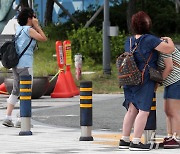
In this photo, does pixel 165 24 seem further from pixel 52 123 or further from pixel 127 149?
pixel 127 149

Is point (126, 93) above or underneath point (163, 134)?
above

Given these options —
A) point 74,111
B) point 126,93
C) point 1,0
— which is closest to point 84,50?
point 1,0

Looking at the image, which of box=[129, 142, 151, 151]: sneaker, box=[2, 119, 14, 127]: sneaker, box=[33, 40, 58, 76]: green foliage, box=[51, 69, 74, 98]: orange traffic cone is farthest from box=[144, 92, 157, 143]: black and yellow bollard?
box=[33, 40, 58, 76]: green foliage

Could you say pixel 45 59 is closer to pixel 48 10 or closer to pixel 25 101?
pixel 48 10

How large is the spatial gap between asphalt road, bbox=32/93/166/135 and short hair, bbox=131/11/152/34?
9.85ft

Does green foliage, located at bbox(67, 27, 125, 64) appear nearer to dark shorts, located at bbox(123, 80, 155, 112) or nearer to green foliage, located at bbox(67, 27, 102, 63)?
green foliage, located at bbox(67, 27, 102, 63)

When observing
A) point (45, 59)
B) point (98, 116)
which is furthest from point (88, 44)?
point (98, 116)

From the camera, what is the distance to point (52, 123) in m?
15.1

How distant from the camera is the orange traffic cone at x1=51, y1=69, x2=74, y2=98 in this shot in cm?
2156

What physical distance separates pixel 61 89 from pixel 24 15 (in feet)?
26.5

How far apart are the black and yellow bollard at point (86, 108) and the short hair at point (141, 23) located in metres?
1.44

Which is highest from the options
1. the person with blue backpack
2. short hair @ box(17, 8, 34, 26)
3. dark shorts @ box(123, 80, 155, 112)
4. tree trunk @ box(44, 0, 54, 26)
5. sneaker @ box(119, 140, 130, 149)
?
tree trunk @ box(44, 0, 54, 26)

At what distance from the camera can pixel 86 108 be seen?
11.9 m

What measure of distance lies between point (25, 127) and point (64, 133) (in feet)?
2.43
